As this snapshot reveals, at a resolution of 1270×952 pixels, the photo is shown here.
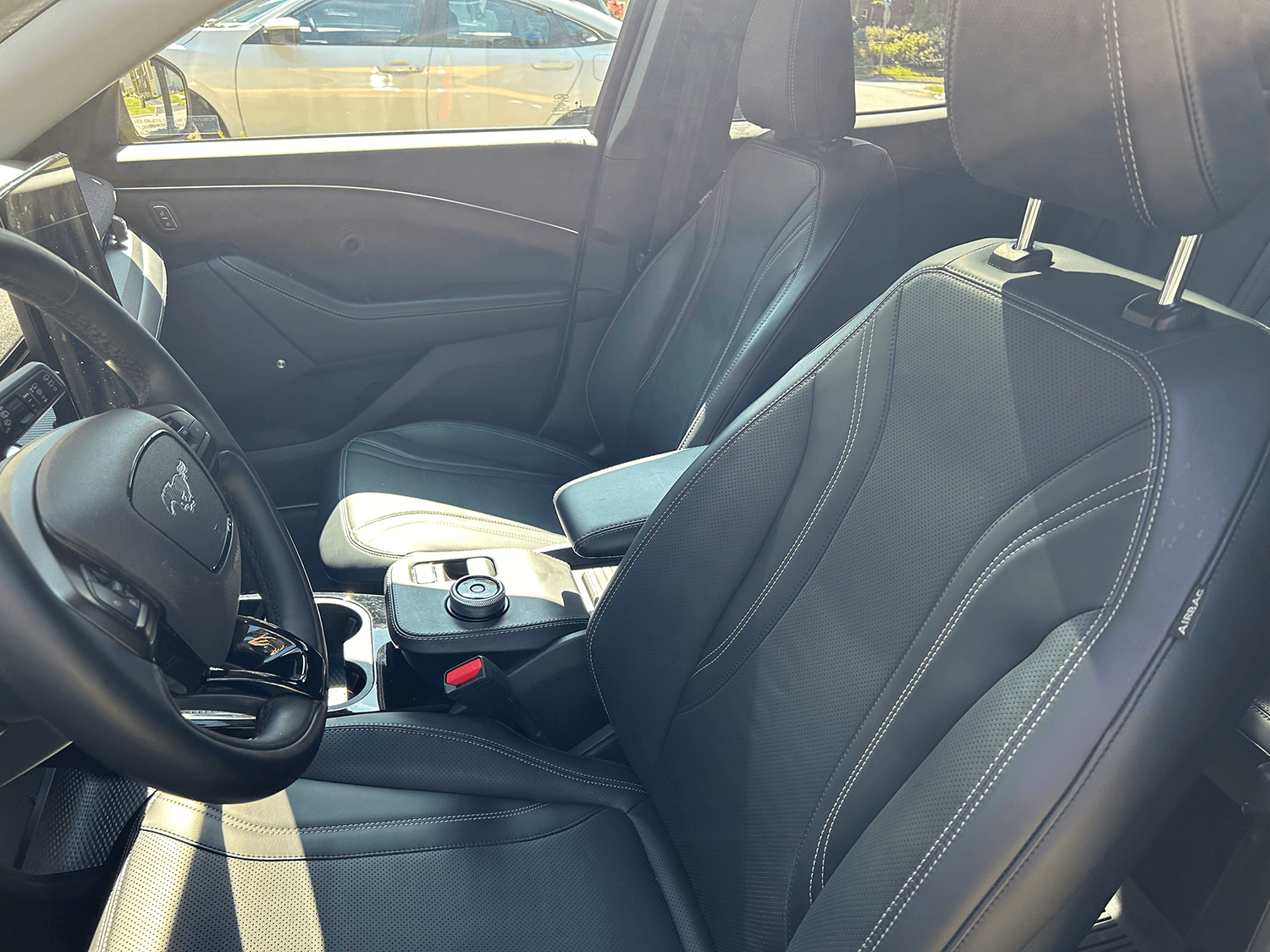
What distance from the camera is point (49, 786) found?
1031mm

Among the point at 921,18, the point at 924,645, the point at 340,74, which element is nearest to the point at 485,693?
the point at 924,645

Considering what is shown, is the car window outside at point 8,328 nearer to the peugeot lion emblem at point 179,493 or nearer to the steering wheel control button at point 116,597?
the peugeot lion emblem at point 179,493

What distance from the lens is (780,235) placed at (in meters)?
1.69

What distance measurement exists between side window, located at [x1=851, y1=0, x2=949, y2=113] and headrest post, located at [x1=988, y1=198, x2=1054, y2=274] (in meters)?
0.54

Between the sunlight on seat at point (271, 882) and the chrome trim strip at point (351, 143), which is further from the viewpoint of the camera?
the chrome trim strip at point (351, 143)

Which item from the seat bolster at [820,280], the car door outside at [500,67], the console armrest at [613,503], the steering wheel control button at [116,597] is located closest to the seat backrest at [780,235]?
the seat bolster at [820,280]

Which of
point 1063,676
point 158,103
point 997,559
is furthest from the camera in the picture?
point 158,103

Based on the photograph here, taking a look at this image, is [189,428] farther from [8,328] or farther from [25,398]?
[8,328]

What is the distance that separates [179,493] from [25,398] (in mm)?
190

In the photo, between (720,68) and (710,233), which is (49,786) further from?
(720,68)

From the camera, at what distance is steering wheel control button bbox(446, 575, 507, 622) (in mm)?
1252

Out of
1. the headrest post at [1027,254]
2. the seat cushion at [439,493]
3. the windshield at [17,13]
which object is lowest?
the seat cushion at [439,493]

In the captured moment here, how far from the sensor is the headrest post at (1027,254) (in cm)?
90

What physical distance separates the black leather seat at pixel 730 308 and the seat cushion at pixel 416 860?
46 cm
